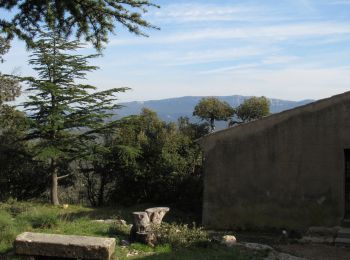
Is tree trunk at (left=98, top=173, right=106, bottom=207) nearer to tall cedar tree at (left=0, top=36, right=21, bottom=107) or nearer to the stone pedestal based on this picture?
tall cedar tree at (left=0, top=36, right=21, bottom=107)

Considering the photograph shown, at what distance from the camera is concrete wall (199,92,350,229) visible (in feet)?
47.8

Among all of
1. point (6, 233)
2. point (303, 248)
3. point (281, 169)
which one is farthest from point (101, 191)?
point (6, 233)

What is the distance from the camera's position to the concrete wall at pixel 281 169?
573 inches

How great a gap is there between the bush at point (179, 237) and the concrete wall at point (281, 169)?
4.91 metres

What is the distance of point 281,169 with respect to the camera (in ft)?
49.4

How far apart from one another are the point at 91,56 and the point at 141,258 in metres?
13.3

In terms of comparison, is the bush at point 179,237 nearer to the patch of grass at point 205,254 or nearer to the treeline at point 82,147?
the patch of grass at point 205,254

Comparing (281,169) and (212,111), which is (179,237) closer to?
(281,169)

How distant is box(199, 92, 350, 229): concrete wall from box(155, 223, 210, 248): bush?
4.91 m

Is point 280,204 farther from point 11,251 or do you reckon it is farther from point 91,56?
point 91,56

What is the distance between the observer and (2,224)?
9750mm

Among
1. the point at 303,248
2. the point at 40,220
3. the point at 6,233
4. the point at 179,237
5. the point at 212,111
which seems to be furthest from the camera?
the point at 212,111

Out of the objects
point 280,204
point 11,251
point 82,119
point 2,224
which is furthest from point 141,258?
point 82,119

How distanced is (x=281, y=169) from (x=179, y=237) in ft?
19.3
